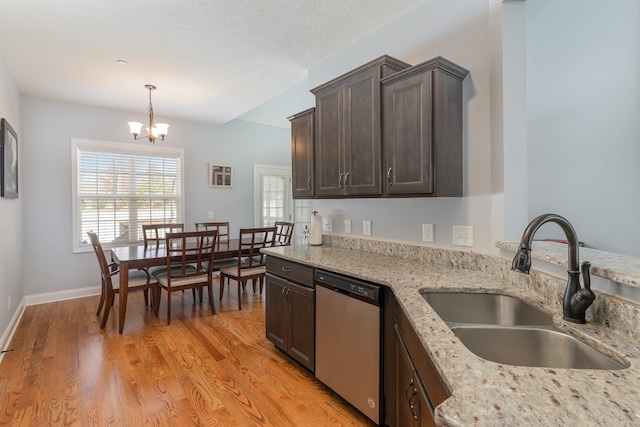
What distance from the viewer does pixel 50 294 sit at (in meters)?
4.04

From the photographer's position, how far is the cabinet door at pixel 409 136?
1.78 metres

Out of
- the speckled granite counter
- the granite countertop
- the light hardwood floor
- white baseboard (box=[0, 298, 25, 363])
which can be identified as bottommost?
the light hardwood floor

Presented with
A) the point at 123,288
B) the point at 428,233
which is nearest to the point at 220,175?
the point at 123,288

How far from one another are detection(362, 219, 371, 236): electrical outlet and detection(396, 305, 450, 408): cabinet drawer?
3.86 ft

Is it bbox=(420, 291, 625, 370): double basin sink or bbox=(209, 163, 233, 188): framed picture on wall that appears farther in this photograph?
bbox=(209, 163, 233, 188): framed picture on wall

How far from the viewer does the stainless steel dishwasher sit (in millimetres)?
1686

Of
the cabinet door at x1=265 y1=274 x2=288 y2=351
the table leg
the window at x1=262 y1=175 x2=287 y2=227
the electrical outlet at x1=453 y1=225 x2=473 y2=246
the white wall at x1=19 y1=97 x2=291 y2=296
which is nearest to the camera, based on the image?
the electrical outlet at x1=453 y1=225 x2=473 y2=246

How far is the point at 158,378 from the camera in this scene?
2.27m

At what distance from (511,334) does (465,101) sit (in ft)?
4.53

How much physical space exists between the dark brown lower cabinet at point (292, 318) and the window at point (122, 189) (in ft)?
10.0

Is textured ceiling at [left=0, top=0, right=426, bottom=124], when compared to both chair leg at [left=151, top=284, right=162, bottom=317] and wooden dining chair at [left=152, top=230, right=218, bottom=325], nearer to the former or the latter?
wooden dining chair at [left=152, top=230, right=218, bottom=325]

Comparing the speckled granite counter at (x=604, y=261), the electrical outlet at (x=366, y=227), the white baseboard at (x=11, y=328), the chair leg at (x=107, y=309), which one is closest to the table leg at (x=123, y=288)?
the chair leg at (x=107, y=309)

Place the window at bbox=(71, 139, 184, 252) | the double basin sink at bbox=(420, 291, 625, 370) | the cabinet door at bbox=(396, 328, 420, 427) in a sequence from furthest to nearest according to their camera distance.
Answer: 1. the window at bbox=(71, 139, 184, 252)
2. the cabinet door at bbox=(396, 328, 420, 427)
3. the double basin sink at bbox=(420, 291, 625, 370)

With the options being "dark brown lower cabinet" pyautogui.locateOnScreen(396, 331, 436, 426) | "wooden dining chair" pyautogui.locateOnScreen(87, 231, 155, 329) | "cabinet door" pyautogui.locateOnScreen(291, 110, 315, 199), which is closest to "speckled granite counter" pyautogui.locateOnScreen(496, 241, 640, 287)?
"dark brown lower cabinet" pyautogui.locateOnScreen(396, 331, 436, 426)
